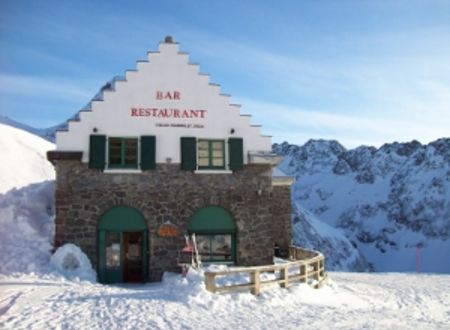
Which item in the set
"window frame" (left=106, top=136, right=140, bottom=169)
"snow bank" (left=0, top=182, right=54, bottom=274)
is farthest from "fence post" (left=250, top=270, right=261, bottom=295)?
"snow bank" (left=0, top=182, right=54, bottom=274)

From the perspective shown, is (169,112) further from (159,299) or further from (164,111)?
(159,299)

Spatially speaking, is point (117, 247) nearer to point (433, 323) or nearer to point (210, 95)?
point (210, 95)

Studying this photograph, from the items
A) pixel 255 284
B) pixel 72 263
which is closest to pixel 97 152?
pixel 72 263

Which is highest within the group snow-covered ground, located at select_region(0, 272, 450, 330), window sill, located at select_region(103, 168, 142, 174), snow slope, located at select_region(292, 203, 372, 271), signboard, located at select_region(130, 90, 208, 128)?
signboard, located at select_region(130, 90, 208, 128)

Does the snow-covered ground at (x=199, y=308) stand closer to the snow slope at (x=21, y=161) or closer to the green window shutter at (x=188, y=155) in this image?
the green window shutter at (x=188, y=155)

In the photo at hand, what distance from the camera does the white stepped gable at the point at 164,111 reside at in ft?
77.3

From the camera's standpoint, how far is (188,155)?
945 inches

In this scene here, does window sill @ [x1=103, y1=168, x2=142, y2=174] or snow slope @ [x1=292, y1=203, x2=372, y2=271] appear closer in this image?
window sill @ [x1=103, y1=168, x2=142, y2=174]

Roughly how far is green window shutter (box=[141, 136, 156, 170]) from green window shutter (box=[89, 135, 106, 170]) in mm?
1613

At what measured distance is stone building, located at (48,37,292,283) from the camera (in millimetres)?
23125

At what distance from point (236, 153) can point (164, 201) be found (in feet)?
12.4

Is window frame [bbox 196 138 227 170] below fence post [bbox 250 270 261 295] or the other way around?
the other way around

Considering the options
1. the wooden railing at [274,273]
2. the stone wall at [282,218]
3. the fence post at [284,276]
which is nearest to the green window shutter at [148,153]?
the wooden railing at [274,273]

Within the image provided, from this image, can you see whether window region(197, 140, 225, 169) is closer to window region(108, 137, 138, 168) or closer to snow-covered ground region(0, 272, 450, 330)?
window region(108, 137, 138, 168)
